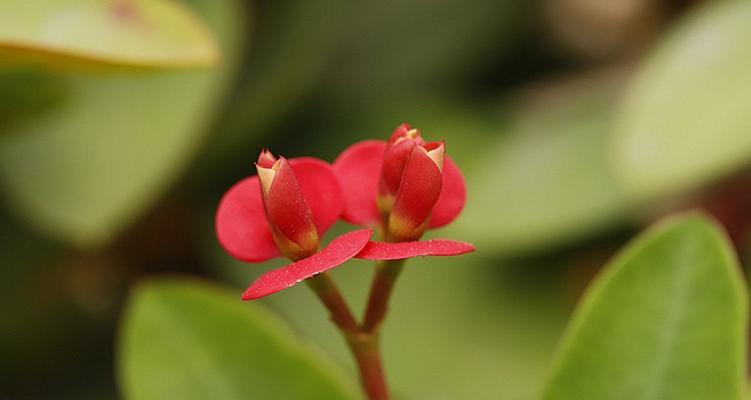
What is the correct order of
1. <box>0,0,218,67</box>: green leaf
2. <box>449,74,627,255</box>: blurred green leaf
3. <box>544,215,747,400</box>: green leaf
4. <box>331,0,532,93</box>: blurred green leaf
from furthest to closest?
<box>331,0,532,93</box>: blurred green leaf < <box>449,74,627,255</box>: blurred green leaf < <box>0,0,218,67</box>: green leaf < <box>544,215,747,400</box>: green leaf

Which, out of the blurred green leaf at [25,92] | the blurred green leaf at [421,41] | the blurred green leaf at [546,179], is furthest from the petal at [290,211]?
the blurred green leaf at [421,41]

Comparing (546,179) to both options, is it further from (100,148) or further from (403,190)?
(403,190)

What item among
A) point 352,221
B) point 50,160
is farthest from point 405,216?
point 50,160

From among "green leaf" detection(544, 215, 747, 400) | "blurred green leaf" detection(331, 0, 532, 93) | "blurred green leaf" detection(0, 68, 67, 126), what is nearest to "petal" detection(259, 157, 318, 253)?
"green leaf" detection(544, 215, 747, 400)

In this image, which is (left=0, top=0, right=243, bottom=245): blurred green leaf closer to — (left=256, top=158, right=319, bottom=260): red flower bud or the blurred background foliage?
the blurred background foliage

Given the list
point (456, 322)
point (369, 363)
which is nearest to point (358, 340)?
point (369, 363)

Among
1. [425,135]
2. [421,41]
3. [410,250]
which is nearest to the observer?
[410,250]
